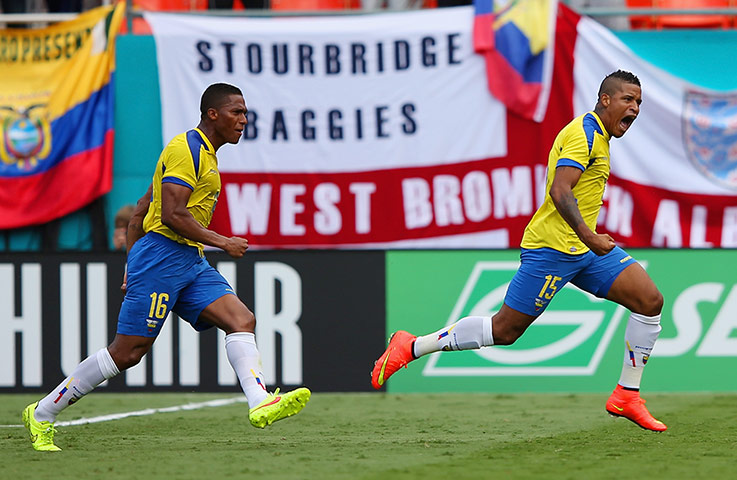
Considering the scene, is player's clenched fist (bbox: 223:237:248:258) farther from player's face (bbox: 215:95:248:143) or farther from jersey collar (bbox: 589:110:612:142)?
jersey collar (bbox: 589:110:612:142)

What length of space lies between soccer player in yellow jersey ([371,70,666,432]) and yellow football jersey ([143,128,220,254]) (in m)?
1.90

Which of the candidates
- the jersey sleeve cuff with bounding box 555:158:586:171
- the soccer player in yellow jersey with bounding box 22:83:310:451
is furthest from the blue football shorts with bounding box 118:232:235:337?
the jersey sleeve cuff with bounding box 555:158:586:171

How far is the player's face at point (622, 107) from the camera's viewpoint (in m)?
7.14

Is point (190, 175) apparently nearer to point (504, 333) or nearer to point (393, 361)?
point (393, 361)

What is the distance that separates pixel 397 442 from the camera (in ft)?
23.2

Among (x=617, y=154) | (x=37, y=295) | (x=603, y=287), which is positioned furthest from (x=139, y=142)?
(x=603, y=287)

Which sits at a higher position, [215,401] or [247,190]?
[247,190]

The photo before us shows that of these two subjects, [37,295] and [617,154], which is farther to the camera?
[617,154]

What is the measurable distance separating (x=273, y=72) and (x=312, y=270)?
272 centimetres

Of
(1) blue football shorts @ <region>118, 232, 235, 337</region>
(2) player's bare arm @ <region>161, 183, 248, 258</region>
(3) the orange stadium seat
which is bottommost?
(1) blue football shorts @ <region>118, 232, 235, 337</region>

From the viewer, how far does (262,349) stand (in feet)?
33.7

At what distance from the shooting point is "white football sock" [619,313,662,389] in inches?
288

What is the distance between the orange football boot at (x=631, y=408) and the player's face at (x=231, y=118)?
2757mm

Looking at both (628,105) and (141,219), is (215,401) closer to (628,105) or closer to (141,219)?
(141,219)
